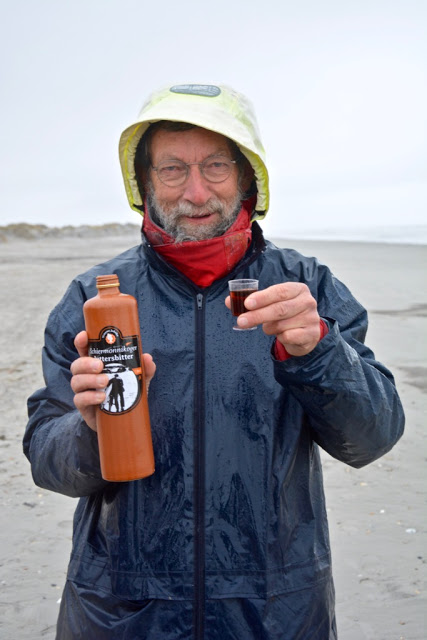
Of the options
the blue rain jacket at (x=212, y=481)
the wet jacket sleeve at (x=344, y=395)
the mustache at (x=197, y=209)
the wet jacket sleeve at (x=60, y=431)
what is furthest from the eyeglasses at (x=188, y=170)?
the wet jacket sleeve at (x=344, y=395)

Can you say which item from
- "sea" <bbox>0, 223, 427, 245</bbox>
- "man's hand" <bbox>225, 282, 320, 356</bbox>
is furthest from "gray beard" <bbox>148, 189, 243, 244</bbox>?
"sea" <bbox>0, 223, 427, 245</bbox>

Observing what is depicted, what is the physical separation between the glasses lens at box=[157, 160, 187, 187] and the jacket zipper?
671 mm

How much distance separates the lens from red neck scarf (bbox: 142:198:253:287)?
2.52 m

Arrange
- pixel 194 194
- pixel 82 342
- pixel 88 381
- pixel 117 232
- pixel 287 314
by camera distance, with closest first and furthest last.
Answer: pixel 287 314 → pixel 88 381 → pixel 82 342 → pixel 194 194 → pixel 117 232

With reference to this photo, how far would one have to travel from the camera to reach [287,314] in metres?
1.99

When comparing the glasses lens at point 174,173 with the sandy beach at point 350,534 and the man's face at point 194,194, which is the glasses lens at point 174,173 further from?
the sandy beach at point 350,534

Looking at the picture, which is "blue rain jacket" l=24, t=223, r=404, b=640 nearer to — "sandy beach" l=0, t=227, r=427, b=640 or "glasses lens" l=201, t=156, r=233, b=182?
→ "glasses lens" l=201, t=156, r=233, b=182

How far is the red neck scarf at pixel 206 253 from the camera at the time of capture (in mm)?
2520

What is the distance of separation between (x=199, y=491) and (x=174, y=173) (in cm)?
128

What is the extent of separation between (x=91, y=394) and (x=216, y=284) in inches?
27.6

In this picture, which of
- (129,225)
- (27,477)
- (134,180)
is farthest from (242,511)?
(129,225)

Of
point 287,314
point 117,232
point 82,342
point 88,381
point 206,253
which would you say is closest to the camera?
point 287,314

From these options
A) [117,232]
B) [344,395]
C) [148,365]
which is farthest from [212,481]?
[117,232]

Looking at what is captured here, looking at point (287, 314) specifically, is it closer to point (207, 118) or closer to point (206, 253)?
point (206, 253)
